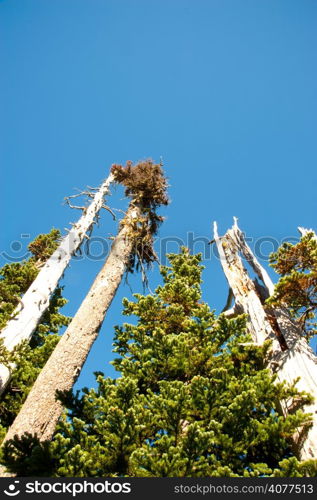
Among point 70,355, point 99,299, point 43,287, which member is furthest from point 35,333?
point 70,355

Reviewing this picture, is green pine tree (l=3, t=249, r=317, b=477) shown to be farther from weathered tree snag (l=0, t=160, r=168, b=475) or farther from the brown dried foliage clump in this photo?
the brown dried foliage clump

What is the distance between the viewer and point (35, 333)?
1288 cm

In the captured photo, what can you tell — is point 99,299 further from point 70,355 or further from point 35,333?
point 35,333

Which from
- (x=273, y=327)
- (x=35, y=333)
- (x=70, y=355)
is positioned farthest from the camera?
(x=35, y=333)

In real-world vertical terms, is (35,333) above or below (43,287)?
below

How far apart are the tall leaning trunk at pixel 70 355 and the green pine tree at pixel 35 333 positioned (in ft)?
3.75

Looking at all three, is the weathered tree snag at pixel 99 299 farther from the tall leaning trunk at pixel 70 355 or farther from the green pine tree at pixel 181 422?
the green pine tree at pixel 181 422

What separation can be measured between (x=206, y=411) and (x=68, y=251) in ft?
26.1

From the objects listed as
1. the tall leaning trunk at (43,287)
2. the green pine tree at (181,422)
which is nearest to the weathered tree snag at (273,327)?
the green pine tree at (181,422)

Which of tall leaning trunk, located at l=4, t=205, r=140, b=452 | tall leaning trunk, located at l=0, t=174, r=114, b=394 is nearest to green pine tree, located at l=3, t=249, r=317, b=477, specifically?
tall leaning trunk, located at l=4, t=205, r=140, b=452

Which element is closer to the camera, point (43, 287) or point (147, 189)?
point (43, 287)

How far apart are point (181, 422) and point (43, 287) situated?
6.87 m

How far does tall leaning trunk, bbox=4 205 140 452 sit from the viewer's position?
6242 mm

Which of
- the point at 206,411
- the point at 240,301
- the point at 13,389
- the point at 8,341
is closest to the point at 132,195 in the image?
the point at 240,301
